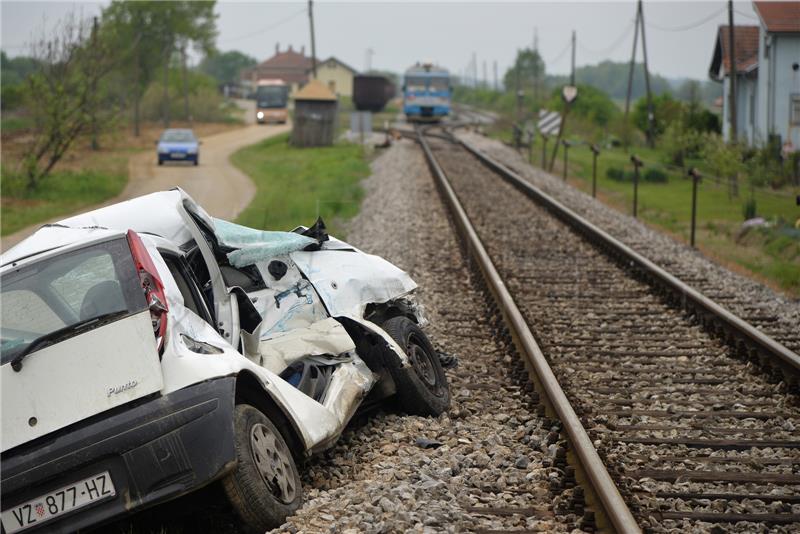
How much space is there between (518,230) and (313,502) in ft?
40.4

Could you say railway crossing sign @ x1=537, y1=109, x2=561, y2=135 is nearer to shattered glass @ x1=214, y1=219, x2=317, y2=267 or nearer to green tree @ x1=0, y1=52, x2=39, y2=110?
green tree @ x1=0, y1=52, x2=39, y2=110

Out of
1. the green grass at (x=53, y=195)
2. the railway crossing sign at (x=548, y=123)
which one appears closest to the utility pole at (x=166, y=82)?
the green grass at (x=53, y=195)

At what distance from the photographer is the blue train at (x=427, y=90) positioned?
58750mm

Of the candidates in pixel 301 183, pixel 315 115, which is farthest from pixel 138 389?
pixel 315 115

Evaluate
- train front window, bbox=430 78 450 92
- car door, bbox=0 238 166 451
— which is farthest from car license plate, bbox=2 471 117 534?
train front window, bbox=430 78 450 92

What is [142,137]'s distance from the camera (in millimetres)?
64062

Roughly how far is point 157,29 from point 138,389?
80129 mm

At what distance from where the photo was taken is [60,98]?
30.5 metres

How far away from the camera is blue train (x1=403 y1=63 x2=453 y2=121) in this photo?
5875 cm

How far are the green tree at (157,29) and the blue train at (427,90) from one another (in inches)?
965

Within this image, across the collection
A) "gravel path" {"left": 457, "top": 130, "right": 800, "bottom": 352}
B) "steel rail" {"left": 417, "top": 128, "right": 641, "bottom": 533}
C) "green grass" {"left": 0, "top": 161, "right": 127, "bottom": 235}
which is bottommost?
"green grass" {"left": 0, "top": 161, "right": 127, "bottom": 235}

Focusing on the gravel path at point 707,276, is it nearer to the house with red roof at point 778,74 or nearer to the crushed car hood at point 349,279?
the crushed car hood at point 349,279

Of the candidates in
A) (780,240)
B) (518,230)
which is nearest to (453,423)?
(518,230)

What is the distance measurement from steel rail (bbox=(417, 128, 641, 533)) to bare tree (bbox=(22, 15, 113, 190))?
20.0 meters
